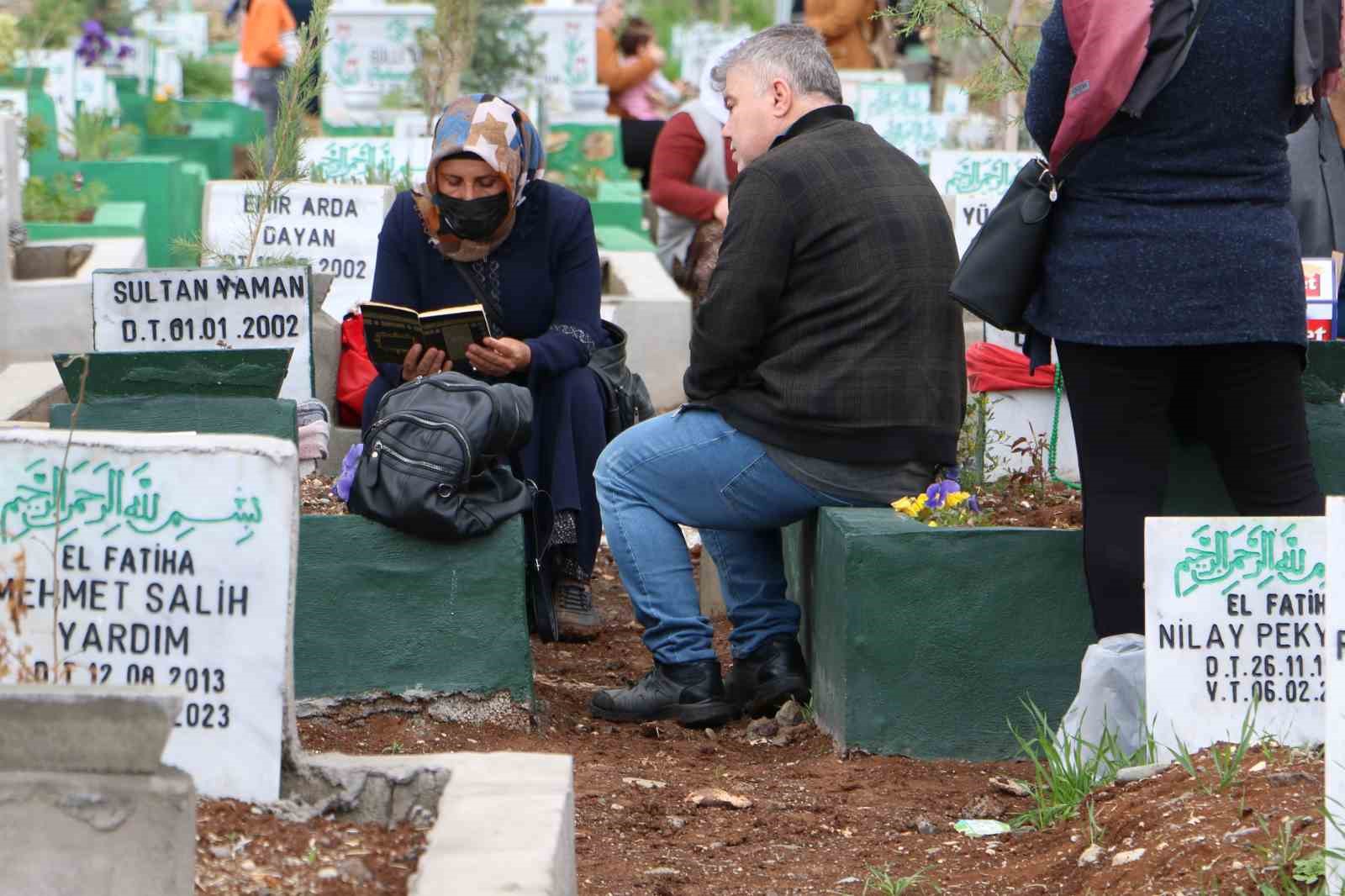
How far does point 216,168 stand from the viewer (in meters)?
14.8

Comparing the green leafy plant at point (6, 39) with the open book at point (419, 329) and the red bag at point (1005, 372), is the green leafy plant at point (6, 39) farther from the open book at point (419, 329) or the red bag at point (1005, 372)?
the red bag at point (1005, 372)

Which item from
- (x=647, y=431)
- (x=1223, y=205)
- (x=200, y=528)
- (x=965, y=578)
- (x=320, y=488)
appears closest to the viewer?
(x=200, y=528)

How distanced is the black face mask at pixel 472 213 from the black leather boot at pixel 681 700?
1.34 metres

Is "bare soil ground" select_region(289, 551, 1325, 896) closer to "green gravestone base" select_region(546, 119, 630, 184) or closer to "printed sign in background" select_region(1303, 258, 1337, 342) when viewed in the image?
"printed sign in background" select_region(1303, 258, 1337, 342)

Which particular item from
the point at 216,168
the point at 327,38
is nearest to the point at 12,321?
the point at 327,38

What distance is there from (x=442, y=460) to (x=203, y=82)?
17584 millimetres

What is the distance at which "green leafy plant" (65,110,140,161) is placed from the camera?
38.7 feet

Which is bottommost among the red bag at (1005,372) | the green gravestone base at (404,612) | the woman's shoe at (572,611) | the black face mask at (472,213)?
the woman's shoe at (572,611)

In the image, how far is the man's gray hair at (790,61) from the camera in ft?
14.8

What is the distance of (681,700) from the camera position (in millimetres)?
4648

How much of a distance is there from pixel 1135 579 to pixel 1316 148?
217 centimetres

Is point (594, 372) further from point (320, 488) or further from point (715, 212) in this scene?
point (715, 212)

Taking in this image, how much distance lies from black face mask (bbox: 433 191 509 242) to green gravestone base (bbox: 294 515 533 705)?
1137 millimetres

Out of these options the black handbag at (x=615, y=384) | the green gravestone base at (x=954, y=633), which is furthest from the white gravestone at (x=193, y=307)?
the green gravestone base at (x=954, y=633)
